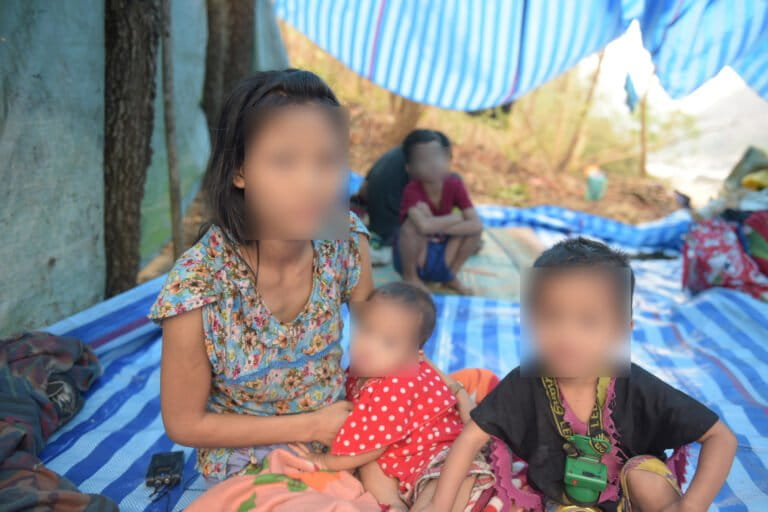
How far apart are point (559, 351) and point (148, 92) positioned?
8.14ft

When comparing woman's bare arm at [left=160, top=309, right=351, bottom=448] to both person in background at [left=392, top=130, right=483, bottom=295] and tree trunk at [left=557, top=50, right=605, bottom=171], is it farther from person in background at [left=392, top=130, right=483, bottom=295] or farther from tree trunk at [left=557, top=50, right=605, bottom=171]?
tree trunk at [left=557, top=50, right=605, bottom=171]

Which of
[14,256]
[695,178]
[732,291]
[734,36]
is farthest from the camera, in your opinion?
[695,178]

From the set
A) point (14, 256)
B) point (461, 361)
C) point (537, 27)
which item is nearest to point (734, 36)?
point (537, 27)

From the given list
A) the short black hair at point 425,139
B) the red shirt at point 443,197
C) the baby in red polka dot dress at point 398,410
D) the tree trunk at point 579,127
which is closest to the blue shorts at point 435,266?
the red shirt at point 443,197

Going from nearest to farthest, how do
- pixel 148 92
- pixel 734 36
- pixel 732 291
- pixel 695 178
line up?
pixel 734 36, pixel 148 92, pixel 732 291, pixel 695 178

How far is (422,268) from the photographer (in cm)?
389

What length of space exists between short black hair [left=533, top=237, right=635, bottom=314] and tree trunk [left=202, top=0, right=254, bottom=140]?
3.75m

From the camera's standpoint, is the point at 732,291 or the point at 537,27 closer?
the point at 537,27

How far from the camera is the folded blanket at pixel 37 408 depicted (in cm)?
141

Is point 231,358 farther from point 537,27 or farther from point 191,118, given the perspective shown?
point 191,118

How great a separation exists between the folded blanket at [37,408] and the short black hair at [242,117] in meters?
0.79

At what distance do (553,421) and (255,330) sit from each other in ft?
2.45

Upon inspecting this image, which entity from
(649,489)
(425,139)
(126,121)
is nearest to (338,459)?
(649,489)

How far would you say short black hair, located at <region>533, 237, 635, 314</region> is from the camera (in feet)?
4.08
